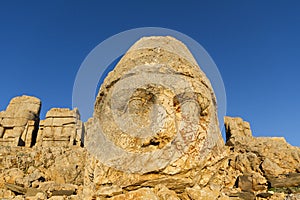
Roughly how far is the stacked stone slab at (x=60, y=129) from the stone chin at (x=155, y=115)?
57.6 ft

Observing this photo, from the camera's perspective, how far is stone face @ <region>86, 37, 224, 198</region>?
14.6 ft

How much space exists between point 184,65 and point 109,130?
218cm

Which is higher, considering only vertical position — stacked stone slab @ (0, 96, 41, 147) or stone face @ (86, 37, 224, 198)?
stacked stone slab @ (0, 96, 41, 147)

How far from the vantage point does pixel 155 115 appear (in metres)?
4.76

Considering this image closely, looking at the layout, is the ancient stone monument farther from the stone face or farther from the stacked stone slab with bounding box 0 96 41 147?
the stacked stone slab with bounding box 0 96 41 147

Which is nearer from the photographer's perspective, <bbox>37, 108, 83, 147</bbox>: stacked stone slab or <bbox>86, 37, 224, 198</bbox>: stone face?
<bbox>86, 37, 224, 198</bbox>: stone face

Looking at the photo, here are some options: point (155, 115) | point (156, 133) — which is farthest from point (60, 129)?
point (156, 133)

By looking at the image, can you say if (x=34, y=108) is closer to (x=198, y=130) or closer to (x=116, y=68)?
(x=116, y=68)

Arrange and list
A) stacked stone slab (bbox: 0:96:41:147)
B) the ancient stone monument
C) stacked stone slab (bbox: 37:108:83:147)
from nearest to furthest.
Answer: the ancient stone monument
stacked stone slab (bbox: 37:108:83:147)
stacked stone slab (bbox: 0:96:41:147)

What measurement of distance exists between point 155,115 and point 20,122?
887 inches

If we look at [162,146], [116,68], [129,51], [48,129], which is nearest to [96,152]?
[162,146]

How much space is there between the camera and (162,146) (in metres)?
4.55

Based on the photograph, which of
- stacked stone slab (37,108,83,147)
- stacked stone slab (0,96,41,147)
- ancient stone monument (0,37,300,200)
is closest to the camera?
ancient stone monument (0,37,300,200)

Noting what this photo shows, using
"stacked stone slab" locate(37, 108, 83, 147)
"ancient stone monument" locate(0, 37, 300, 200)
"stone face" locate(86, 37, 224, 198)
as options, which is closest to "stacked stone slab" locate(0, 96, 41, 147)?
"stacked stone slab" locate(37, 108, 83, 147)
